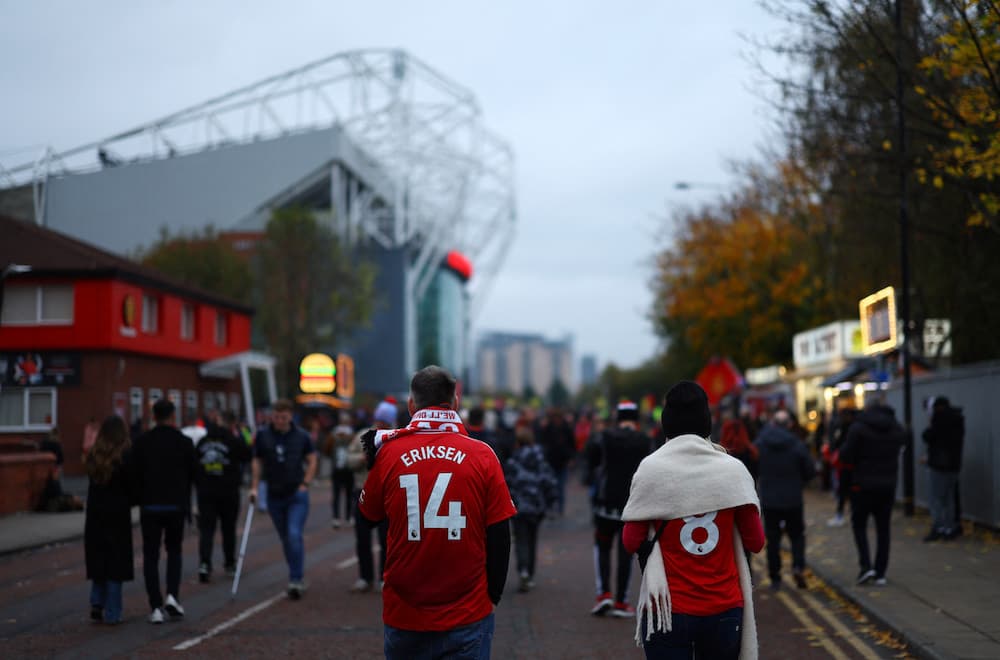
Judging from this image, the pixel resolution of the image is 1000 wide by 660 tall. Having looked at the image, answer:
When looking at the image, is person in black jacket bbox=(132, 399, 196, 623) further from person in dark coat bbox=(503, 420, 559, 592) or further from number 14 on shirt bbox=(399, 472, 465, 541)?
number 14 on shirt bbox=(399, 472, 465, 541)

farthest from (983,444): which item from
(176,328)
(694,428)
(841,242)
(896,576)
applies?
(176,328)

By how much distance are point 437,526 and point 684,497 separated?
3.41ft

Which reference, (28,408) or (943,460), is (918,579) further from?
(28,408)

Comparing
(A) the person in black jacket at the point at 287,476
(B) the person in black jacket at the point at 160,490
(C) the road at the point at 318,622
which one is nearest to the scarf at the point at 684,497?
(C) the road at the point at 318,622

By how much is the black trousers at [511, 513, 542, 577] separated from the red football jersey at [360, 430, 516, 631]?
758 cm

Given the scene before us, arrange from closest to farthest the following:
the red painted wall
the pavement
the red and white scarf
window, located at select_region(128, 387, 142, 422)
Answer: the red and white scarf
the pavement
the red painted wall
window, located at select_region(128, 387, 142, 422)

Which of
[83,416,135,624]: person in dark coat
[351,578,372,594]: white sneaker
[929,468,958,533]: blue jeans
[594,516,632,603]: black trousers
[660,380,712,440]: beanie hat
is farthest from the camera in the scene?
[929,468,958,533]: blue jeans

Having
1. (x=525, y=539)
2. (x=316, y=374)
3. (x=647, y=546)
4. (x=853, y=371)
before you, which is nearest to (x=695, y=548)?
(x=647, y=546)

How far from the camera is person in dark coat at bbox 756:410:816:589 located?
1205cm

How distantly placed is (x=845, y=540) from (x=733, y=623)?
1240 cm

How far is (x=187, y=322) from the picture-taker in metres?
43.5

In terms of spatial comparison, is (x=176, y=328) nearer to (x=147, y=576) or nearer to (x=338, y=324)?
(x=338, y=324)

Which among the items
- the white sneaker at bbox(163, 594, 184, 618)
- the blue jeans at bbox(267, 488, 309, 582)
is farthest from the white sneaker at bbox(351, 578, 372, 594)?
the white sneaker at bbox(163, 594, 184, 618)

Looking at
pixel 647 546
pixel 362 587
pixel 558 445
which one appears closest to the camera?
pixel 647 546
